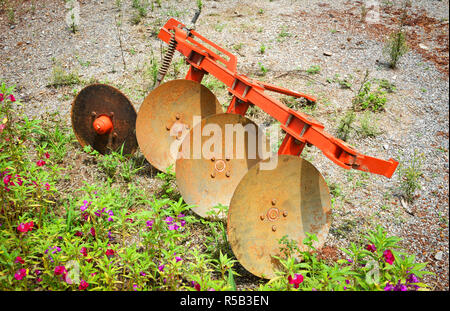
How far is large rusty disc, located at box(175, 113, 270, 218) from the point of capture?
125 inches

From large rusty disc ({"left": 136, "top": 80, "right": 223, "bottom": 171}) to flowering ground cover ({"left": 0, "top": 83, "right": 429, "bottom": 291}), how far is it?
0.27 metres

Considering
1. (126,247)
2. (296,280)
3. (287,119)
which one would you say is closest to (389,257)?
(296,280)

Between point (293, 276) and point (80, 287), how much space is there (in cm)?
135

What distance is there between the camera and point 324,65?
225 inches

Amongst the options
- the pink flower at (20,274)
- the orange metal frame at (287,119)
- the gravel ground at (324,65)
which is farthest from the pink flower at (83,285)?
the orange metal frame at (287,119)

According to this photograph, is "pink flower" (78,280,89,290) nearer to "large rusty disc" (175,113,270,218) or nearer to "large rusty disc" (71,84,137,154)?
"large rusty disc" (175,113,270,218)

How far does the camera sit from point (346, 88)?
5246 mm

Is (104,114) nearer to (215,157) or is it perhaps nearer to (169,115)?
(169,115)

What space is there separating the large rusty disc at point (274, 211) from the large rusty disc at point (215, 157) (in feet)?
2.05

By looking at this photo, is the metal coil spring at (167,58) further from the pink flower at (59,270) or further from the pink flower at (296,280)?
the pink flower at (296,280)

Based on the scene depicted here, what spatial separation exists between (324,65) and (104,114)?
3721mm

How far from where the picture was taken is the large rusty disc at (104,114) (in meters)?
A: 3.56

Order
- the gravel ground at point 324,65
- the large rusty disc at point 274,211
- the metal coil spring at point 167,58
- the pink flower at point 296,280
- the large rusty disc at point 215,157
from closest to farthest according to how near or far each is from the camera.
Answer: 1. the pink flower at point 296,280
2. the large rusty disc at point 274,211
3. the large rusty disc at point 215,157
4. the gravel ground at point 324,65
5. the metal coil spring at point 167,58

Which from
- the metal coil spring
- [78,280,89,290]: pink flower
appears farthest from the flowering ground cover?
the metal coil spring
